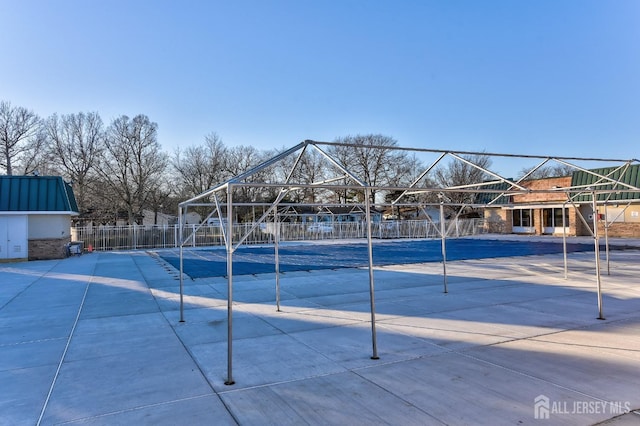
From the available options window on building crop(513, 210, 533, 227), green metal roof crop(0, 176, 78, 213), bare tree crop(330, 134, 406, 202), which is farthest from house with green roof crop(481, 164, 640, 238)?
green metal roof crop(0, 176, 78, 213)

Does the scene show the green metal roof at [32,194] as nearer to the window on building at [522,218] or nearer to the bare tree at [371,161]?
the bare tree at [371,161]

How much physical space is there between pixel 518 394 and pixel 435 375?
899mm

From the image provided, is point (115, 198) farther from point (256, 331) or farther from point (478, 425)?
point (478, 425)

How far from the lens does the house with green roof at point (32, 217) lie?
20938 millimetres

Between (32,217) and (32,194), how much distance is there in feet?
4.17

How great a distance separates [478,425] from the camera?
351 centimetres

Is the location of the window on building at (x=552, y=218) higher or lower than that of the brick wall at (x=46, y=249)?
higher

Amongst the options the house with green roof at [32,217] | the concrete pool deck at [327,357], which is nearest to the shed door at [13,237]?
the house with green roof at [32,217]

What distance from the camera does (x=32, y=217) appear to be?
22047 mm

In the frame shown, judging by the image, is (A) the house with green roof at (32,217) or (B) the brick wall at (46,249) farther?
(B) the brick wall at (46,249)

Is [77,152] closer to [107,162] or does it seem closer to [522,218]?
[107,162]

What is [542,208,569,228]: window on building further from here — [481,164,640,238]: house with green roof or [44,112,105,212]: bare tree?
[44,112,105,212]: bare tree

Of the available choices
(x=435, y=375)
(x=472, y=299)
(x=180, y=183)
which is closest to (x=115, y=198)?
(x=180, y=183)

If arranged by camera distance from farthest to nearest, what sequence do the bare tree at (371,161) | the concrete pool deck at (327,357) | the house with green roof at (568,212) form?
the bare tree at (371,161)
the house with green roof at (568,212)
the concrete pool deck at (327,357)
